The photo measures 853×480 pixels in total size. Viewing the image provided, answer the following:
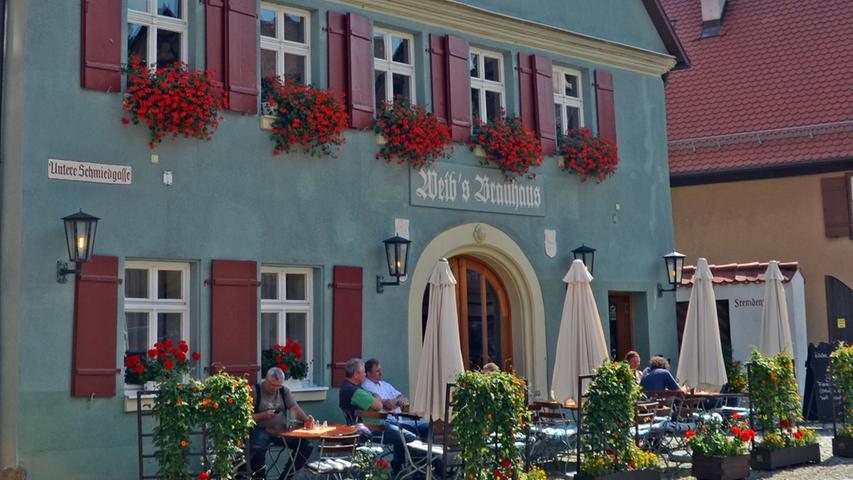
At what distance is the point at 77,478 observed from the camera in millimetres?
10789

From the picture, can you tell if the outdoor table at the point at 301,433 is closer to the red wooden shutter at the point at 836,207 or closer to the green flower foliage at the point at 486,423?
the green flower foliage at the point at 486,423

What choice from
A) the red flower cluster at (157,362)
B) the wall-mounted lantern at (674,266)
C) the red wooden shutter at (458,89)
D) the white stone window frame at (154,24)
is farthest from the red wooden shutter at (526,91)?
the red flower cluster at (157,362)

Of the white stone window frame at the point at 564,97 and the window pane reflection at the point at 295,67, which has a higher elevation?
the white stone window frame at the point at 564,97

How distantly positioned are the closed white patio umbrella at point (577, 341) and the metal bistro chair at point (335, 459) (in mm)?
2821

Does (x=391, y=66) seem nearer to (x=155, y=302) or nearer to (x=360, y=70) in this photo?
(x=360, y=70)

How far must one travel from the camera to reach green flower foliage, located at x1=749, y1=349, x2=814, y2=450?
1286 cm

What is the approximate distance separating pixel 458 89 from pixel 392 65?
0.96m

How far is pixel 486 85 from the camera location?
50.6ft

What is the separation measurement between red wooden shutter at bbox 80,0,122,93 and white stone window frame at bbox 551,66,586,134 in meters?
6.80

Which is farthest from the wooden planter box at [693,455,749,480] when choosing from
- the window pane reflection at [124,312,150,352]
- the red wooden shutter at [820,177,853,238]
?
the red wooden shutter at [820,177,853,238]

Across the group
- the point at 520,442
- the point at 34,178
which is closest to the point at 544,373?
the point at 520,442

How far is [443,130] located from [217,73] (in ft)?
10.1

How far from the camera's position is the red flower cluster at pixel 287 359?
12.5 m

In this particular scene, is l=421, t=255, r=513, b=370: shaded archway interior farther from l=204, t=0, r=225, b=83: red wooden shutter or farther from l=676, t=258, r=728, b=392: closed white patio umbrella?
l=204, t=0, r=225, b=83: red wooden shutter
